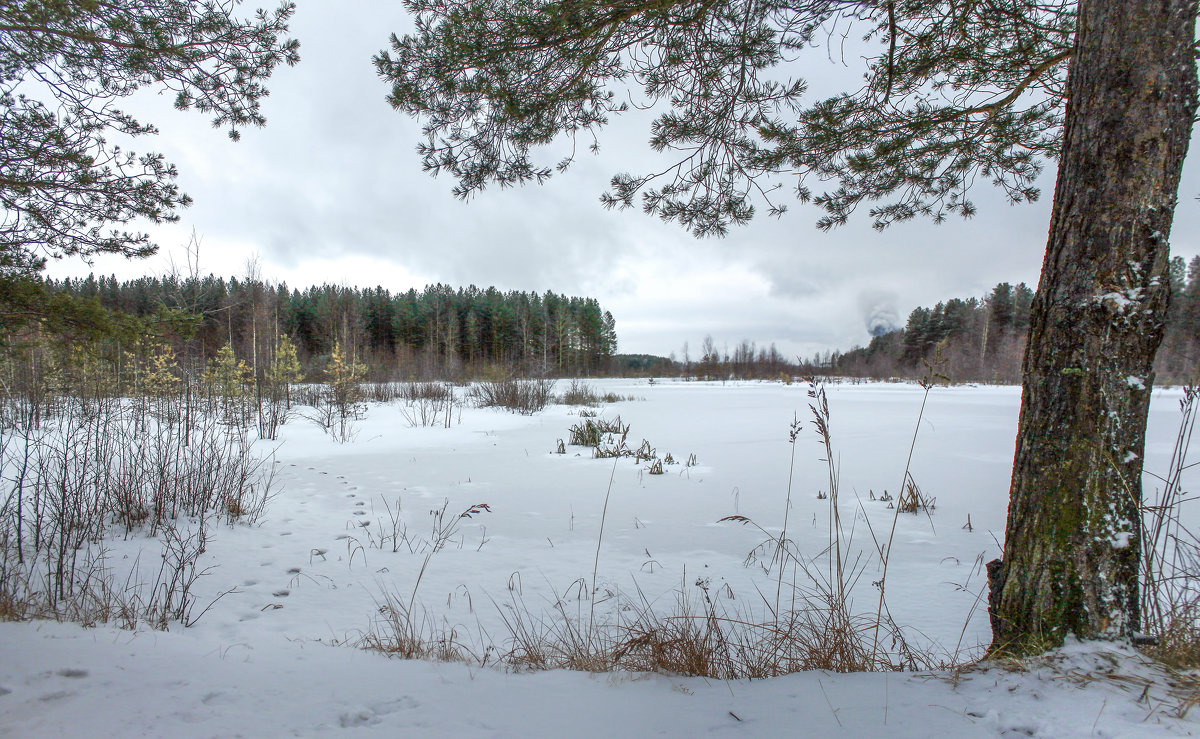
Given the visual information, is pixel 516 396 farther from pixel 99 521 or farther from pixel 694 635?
pixel 694 635

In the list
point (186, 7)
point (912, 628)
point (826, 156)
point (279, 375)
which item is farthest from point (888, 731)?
point (279, 375)

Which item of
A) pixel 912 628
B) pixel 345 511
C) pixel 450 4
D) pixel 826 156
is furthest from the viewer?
pixel 345 511

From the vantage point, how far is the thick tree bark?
1.48m

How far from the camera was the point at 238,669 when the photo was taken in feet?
5.27

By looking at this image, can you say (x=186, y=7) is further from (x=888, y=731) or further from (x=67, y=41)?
(x=888, y=731)

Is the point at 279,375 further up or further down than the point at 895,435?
further up

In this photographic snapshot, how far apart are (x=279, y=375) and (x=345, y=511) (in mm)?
8391

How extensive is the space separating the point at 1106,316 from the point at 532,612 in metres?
2.67

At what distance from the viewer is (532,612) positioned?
2523 millimetres

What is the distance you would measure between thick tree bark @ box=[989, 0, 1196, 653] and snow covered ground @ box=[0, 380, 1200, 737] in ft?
0.74

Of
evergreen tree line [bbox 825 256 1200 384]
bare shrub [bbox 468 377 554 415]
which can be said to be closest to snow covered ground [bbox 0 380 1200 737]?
bare shrub [bbox 468 377 554 415]

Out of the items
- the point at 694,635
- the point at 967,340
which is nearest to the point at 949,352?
the point at 967,340

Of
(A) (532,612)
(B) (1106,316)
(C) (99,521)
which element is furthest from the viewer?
(C) (99,521)

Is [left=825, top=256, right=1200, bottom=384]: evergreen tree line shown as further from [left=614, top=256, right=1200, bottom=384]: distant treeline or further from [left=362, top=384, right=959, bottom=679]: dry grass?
[left=362, top=384, right=959, bottom=679]: dry grass
